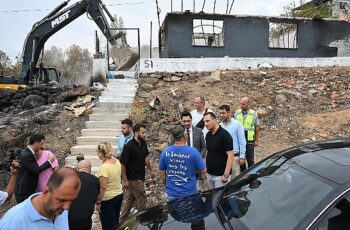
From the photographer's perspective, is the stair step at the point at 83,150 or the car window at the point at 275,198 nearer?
the car window at the point at 275,198

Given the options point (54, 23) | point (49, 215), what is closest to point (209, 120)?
point (49, 215)

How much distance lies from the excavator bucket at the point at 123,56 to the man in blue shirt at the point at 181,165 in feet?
32.8

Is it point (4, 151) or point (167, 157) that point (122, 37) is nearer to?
point (4, 151)

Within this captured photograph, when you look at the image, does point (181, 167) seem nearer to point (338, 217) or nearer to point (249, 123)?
point (338, 217)

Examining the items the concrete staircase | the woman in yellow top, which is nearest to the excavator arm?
the concrete staircase

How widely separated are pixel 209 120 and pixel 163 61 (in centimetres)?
823

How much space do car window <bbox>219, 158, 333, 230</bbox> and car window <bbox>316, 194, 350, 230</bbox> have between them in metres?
0.12

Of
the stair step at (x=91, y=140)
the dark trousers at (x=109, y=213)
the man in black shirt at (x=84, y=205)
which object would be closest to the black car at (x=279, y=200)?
the man in black shirt at (x=84, y=205)

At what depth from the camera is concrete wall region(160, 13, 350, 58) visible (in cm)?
1498

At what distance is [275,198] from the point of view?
288 centimetres

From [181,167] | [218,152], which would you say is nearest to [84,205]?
[181,167]

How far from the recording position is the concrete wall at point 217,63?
12727mm

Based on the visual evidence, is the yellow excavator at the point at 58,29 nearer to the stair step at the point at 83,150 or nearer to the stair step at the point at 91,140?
the stair step at the point at 91,140

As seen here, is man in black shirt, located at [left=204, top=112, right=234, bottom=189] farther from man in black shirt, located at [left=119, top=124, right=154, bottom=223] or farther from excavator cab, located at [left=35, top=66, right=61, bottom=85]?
excavator cab, located at [left=35, top=66, right=61, bottom=85]
